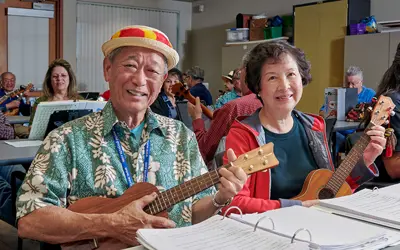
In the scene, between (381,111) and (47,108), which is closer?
(381,111)

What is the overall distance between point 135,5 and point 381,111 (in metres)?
7.37

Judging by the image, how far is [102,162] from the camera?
146 centimetres

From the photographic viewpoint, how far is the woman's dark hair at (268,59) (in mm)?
1854

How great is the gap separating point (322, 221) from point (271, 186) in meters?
0.65

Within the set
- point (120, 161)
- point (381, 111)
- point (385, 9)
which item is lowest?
point (120, 161)

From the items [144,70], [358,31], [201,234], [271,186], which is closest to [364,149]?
[271,186]

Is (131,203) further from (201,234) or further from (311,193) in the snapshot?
(311,193)

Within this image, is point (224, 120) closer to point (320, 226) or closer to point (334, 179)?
point (334, 179)

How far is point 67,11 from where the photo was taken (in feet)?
25.8

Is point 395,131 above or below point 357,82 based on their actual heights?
below

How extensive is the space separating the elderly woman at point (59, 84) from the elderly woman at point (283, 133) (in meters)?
2.94

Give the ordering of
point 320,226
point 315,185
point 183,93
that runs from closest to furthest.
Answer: point 320,226, point 315,185, point 183,93

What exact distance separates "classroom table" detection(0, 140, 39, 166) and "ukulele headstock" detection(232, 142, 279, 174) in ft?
5.23

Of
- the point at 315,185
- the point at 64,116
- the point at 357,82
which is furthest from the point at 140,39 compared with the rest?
the point at 357,82
